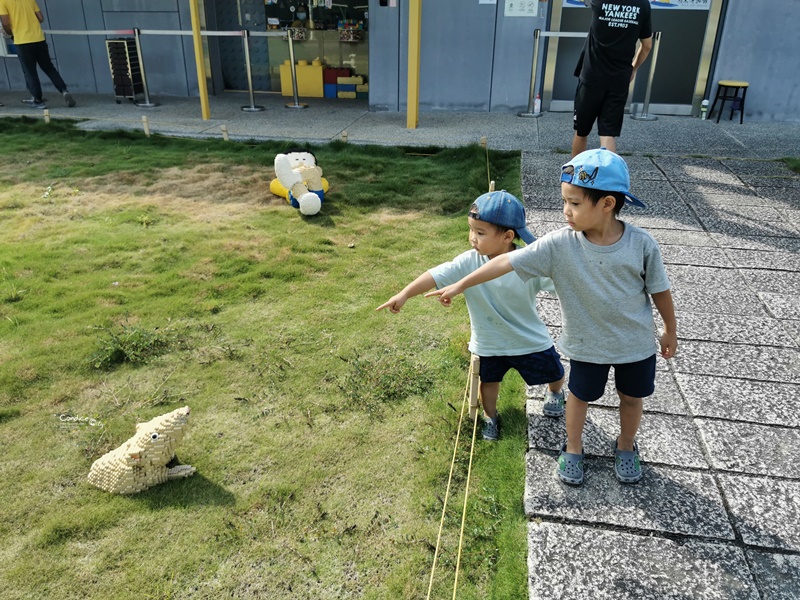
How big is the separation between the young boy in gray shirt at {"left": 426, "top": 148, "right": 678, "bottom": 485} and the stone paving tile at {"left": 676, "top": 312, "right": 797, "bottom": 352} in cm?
148

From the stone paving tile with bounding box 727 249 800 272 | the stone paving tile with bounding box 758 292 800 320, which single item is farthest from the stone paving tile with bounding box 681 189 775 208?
the stone paving tile with bounding box 758 292 800 320

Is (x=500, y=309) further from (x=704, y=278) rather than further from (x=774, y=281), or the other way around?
(x=774, y=281)

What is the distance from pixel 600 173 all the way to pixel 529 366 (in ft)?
3.25

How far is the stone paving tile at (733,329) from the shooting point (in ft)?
12.5

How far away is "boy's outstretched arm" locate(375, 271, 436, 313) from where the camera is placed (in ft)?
8.61

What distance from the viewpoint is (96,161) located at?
25.3ft

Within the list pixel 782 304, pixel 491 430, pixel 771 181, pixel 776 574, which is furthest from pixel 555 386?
pixel 771 181

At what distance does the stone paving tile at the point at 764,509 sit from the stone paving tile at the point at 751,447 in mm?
70

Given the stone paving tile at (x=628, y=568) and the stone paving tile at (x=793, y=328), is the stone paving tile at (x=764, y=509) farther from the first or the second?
the stone paving tile at (x=793, y=328)

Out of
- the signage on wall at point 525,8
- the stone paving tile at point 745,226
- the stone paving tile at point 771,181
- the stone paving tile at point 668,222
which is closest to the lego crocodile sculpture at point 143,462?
the stone paving tile at point 668,222

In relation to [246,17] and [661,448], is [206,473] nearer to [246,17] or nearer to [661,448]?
[661,448]

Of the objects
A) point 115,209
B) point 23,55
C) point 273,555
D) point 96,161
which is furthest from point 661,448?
point 23,55

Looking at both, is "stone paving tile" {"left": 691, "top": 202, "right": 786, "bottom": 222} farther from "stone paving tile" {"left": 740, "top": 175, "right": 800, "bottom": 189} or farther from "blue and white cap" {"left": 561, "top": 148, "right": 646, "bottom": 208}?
"blue and white cap" {"left": 561, "top": 148, "right": 646, "bottom": 208}

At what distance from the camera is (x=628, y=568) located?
2.32 meters
